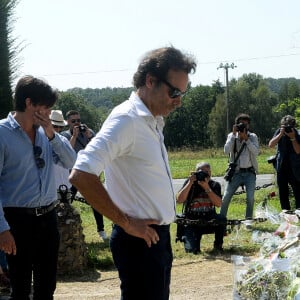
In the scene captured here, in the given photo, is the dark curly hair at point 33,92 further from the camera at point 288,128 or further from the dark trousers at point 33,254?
the camera at point 288,128

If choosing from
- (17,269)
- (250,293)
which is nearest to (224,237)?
(250,293)

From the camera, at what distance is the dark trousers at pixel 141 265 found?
2604 millimetres

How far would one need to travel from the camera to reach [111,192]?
2.64 metres

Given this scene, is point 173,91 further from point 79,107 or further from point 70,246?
point 79,107

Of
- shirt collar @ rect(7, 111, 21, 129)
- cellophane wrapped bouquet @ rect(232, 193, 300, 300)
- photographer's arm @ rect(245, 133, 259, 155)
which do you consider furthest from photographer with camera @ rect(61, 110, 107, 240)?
shirt collar @ rect(7, 111, 21, 129)

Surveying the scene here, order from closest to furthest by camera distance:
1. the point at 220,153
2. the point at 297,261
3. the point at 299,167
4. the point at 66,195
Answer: the point at 297,261 → the point at 66,195 → the point at 299,167 → the point at 220,153

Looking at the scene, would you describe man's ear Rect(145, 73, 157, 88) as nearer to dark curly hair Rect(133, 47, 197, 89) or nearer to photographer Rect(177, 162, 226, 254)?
dark curly hair Rect(133, 47, 197, 89)

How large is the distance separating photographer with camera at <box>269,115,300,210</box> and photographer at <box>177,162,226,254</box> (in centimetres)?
188

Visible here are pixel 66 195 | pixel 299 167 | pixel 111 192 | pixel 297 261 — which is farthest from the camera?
pixel 299 167

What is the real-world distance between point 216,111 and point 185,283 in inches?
2424

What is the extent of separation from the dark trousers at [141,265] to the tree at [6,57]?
14.9 ft

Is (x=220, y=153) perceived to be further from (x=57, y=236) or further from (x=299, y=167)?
(x=57, y=236)

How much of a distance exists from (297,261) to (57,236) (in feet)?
4.89

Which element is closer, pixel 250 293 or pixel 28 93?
pixel 28 93
